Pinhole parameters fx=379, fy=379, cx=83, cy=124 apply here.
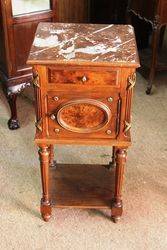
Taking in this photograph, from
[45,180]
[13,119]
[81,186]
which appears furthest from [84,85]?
[13,119]

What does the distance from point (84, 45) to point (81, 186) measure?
0.63 metres

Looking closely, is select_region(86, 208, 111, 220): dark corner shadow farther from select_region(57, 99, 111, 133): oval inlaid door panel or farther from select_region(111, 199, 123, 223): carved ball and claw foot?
select_region(57, 99, 111, 133): oval inlaid door panel

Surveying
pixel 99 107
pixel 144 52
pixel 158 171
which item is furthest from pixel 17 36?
pixel 144 52

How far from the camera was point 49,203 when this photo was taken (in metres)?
1.46

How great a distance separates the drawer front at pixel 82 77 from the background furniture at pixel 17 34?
0.73 meters

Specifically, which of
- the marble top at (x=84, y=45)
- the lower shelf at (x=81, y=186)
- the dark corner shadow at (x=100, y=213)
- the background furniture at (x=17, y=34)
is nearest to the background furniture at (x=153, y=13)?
the background furniture at (x=17, y=34)

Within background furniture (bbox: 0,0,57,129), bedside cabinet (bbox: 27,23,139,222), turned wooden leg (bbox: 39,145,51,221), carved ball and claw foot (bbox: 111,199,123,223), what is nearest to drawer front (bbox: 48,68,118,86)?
bedside cabinet (bbox: 27,23,139,222)

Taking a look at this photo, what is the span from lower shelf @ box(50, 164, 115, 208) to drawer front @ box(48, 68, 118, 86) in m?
0.54

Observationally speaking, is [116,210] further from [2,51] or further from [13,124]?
[2,51]

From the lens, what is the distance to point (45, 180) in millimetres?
1399

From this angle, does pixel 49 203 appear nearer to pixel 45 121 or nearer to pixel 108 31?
pixel 45 121

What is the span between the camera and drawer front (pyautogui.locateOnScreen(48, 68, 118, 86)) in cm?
115

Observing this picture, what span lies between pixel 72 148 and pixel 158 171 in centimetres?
44

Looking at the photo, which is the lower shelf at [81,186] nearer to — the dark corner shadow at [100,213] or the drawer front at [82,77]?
the dark corner shadow at [100,213]
